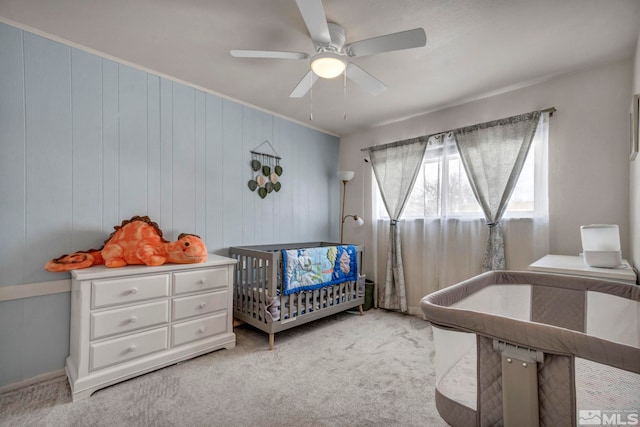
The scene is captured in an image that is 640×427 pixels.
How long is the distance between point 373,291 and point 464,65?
2538mm

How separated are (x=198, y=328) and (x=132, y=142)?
1598 mm

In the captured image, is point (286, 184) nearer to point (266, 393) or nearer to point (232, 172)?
point (232, 172)

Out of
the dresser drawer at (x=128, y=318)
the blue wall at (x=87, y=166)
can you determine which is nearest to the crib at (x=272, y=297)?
the blue wall at (x=87, y=166)

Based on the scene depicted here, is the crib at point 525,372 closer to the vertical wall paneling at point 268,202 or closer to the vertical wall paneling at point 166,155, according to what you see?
the vertical wall paneling at point 166,155

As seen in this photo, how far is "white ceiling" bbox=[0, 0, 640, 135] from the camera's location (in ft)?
5.39

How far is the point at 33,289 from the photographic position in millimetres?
1880

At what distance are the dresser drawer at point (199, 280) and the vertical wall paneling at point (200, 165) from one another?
1.76ft

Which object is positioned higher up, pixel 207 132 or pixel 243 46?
pixel 243 46

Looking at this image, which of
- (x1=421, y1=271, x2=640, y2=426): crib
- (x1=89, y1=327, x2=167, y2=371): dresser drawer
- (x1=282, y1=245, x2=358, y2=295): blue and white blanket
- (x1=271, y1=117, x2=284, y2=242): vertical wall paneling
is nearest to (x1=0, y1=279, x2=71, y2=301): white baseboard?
(x1=89, y1=327, x2=167, y2=371): dresser drawer

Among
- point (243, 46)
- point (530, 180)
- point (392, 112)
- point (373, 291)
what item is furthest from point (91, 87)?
point (530, 180)

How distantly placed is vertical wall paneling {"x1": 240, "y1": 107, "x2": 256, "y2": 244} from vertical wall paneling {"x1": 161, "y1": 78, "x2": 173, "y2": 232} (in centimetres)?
72

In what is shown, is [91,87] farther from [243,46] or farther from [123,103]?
[243,46]

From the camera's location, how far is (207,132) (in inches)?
109

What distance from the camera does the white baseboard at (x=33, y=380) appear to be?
178cm
